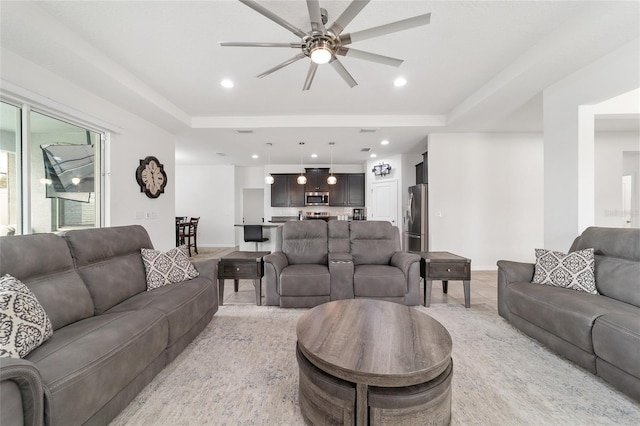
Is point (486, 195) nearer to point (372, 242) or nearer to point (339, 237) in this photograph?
point (372, 242)

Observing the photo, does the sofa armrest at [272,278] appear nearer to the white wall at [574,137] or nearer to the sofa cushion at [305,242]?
the sofa cushion at [305,242]

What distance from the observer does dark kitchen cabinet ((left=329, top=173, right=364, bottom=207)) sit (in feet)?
25.3

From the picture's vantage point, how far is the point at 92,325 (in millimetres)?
1553

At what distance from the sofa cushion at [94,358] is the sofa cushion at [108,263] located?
0.89ft

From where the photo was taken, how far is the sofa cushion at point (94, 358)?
1.10m

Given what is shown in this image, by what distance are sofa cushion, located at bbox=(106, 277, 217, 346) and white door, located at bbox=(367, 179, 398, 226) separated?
534 centimetres

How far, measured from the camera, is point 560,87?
9.61 ft

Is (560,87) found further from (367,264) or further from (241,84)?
(241,84)

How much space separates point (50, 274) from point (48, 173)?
2052 millimetres

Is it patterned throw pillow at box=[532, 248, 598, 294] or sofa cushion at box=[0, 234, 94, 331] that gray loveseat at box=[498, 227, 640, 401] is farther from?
sofa cushion at box=[0, 234, 94, 331]

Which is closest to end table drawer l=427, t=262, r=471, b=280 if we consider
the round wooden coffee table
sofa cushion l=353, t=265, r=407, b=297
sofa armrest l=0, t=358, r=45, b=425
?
sofa cushion l=353, t=265, r=407, b=297

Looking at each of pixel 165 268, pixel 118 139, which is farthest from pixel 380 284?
pixel 118 139

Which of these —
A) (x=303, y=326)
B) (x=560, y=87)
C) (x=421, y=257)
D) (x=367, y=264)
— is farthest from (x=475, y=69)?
(x=303, y=326)

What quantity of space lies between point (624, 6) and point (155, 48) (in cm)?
397
